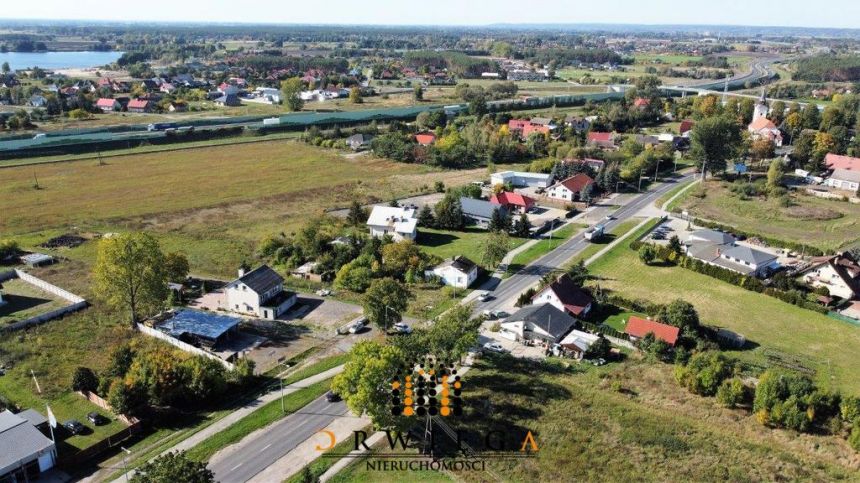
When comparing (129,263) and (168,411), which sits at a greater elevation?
(129,263)

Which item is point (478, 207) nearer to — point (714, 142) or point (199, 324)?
point (199, 324)

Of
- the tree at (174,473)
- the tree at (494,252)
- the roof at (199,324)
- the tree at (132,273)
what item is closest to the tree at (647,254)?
the tree at (494,252)

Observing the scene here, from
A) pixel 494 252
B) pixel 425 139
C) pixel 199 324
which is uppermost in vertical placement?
pixel 425 139

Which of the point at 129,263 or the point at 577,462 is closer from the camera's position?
the point at 577,462

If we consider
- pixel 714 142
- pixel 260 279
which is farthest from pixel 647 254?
pixel 714 142

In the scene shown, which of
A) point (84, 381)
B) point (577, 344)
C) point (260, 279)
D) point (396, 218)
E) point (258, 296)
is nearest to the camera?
point (84, 381)

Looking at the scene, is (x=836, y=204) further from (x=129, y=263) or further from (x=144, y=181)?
(x=144, y=181)

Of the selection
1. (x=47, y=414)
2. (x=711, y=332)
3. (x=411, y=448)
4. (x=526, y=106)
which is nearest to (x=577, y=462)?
(x=411, y=448)
